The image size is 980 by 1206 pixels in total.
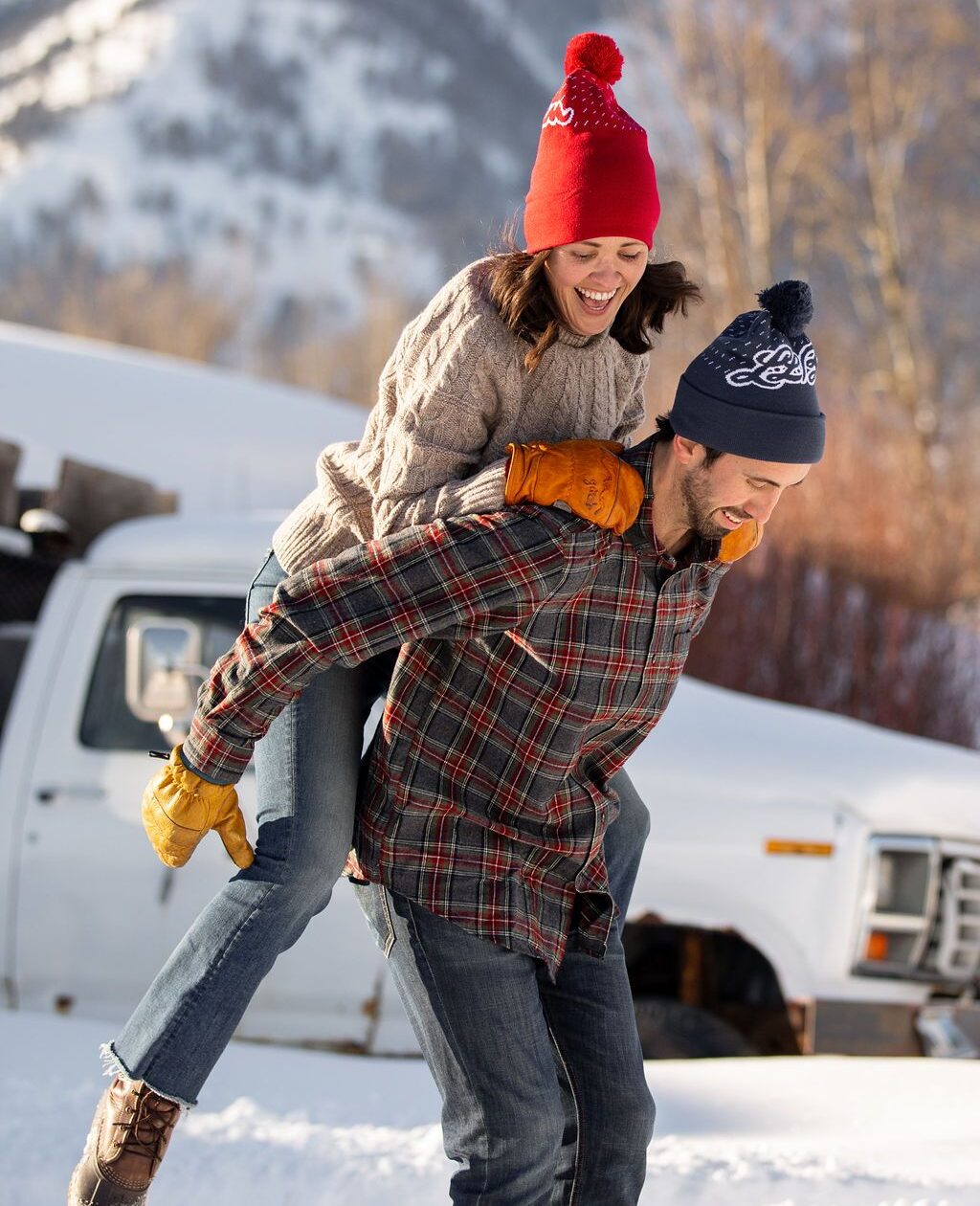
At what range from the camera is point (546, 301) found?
7.06ft

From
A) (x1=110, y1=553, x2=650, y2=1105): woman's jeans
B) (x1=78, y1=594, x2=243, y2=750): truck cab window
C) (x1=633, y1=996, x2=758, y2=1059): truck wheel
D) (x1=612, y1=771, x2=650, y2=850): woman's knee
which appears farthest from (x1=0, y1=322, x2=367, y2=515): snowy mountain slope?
(x1=110, y1=553, x2=650, y2=1105): woman's jeans

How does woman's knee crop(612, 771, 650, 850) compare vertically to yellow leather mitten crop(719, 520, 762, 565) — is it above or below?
below

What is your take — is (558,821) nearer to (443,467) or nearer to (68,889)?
(443,467)

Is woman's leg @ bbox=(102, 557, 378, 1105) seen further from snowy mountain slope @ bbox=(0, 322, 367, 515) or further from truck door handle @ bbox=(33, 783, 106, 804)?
snowy mountain slope @ bbox=(0, 322, 367, 515)

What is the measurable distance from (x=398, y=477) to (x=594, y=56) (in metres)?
0.85

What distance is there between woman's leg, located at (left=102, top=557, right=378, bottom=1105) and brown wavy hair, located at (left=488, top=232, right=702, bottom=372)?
65 cm

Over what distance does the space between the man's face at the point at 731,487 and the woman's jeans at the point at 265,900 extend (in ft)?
2.10

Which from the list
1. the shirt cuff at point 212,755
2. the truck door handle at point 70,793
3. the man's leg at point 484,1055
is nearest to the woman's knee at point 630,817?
the man's leg at point 484,1055

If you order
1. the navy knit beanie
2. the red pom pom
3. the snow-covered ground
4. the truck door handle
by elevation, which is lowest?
the snow-covered ground

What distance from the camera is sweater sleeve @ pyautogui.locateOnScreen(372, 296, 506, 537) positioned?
6.73 ft

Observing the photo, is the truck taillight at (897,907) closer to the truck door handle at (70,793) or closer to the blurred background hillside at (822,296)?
the blurred background hillside at (822,296)

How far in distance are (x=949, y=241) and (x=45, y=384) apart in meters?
13.8

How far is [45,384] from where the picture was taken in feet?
53.8

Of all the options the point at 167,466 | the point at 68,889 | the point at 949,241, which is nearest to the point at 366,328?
the point at 949,241
